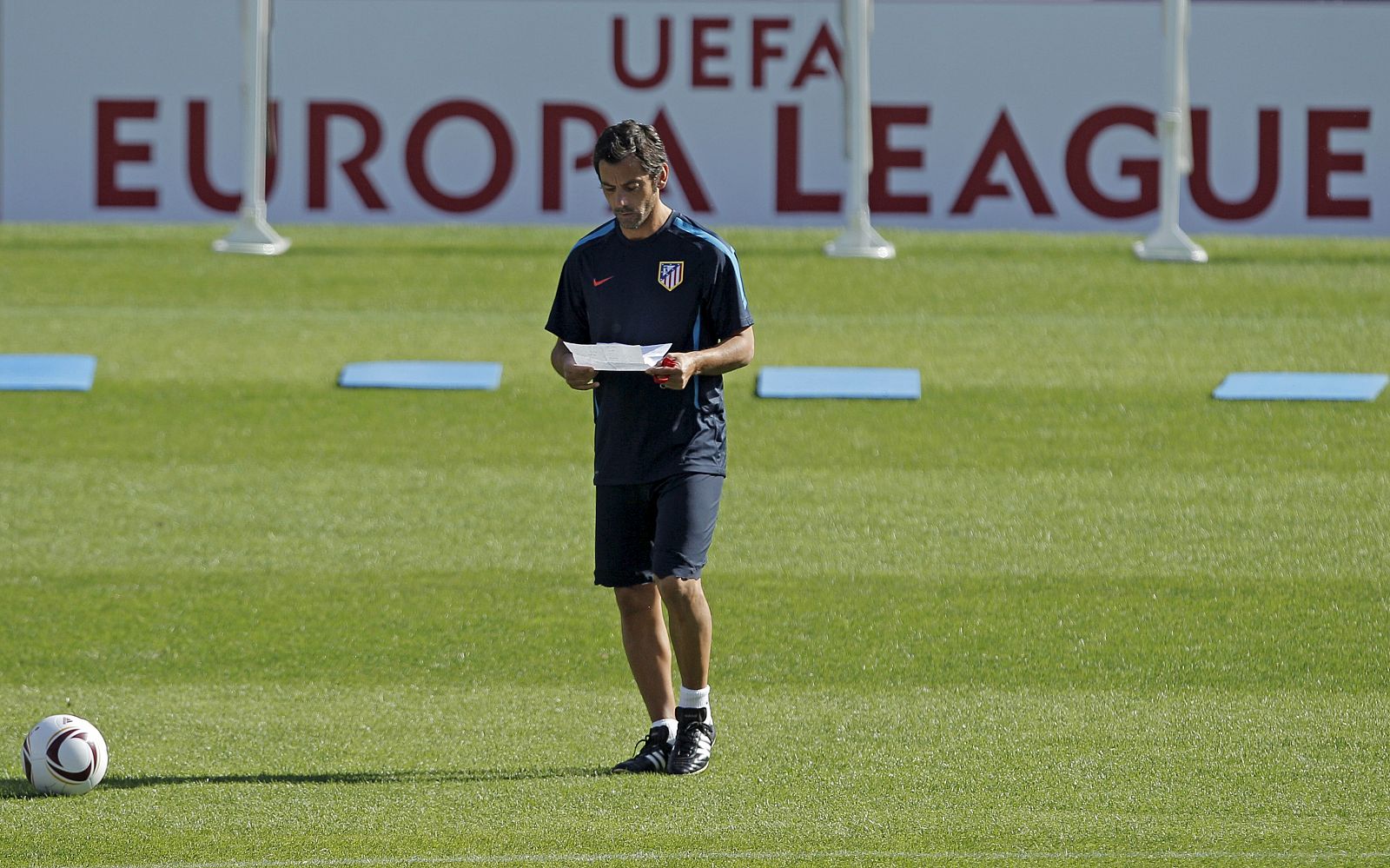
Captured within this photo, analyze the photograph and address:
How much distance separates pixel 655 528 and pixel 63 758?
1994mm

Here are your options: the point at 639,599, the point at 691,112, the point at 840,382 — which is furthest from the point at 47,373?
the point at 639,599

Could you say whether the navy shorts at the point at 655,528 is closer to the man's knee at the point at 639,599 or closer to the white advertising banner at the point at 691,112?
the man's knee at the point at 639,599

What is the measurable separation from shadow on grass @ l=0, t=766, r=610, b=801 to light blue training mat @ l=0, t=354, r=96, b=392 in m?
6.23

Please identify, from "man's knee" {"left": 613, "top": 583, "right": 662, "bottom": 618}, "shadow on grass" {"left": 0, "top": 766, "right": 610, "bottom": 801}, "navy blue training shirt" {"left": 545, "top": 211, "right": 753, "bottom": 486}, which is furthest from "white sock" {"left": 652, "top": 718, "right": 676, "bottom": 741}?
"navy blue training shirt" {"left": 545, "top": 211, "right": 753, "bottom": 486}

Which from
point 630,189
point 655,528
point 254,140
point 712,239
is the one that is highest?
point 254,140

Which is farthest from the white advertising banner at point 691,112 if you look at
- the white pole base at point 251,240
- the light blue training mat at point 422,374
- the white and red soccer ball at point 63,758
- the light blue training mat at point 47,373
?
the white and red soccer ball at point 63,758

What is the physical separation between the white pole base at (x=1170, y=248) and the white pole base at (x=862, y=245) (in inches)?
82.0

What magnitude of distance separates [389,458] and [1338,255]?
8.98 metres

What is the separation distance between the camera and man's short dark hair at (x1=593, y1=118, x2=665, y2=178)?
6.23 m

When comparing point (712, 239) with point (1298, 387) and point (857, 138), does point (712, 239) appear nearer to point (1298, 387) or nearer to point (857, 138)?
point (1298, 387)

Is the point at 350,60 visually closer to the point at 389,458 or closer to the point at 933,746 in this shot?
the point at 389,458

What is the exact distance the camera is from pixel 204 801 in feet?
20.6

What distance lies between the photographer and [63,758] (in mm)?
6293

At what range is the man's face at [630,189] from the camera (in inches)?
246
